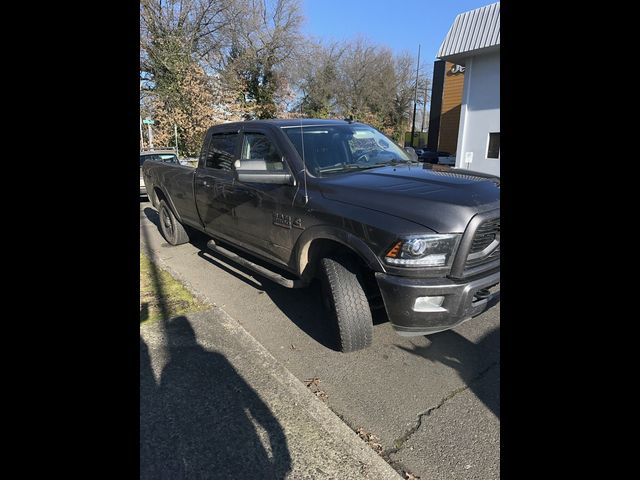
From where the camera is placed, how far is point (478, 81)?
13.6m

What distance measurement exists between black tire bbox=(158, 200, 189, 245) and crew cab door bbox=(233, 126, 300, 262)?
2.44 meters

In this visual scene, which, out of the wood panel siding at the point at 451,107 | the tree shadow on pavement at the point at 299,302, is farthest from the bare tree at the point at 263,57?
the tree shadow on pavement at the point at 299,302

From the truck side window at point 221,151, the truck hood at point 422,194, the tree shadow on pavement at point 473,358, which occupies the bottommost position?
the tree shadow on pavement at point 473,358

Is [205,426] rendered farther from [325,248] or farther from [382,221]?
[382,221]

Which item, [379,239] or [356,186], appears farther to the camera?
[356,186]

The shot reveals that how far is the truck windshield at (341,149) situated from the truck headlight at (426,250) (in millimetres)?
1209

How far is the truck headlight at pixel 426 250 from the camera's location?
8.45ft

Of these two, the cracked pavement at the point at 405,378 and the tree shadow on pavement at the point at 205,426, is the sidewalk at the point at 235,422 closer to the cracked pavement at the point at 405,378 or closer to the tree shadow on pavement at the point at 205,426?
the tree shadow on pavement at the point at 205,426

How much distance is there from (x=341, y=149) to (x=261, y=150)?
846mm

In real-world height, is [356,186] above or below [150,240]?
above
